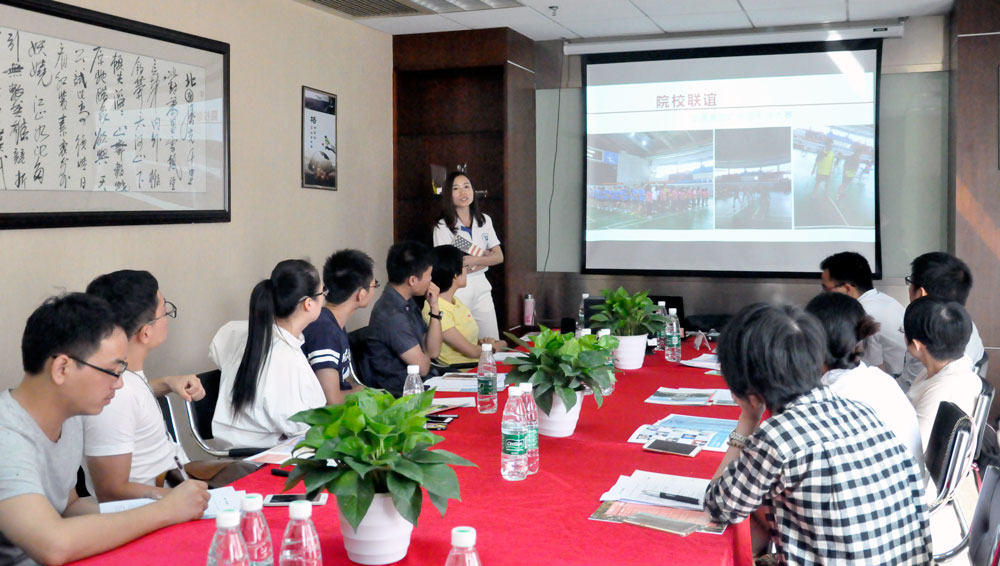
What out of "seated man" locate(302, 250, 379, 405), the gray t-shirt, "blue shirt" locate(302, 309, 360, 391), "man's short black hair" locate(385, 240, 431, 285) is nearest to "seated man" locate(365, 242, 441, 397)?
"man's short black hair" locate(385, 240, 431, 285)

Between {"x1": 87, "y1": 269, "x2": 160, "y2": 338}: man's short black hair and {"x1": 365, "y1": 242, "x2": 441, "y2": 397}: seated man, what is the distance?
1.42 m

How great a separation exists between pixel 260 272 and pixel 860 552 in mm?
3727

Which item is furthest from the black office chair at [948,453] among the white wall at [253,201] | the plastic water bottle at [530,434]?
the white wall at [253,201]

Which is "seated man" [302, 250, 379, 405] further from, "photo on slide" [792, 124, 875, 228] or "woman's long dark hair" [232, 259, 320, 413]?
"photo on slide" [792, 124, 875, 228]

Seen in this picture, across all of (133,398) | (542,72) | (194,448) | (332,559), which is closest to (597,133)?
(542,72)

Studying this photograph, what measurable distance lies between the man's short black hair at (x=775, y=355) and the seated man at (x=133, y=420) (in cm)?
146

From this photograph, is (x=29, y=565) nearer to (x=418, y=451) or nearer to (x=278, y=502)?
(x=278, y=502)

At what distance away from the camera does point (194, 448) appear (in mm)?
4426

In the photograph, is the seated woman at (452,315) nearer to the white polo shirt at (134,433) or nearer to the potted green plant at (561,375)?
the potted green plant at (561,375)

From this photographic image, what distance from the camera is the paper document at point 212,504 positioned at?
189 cm

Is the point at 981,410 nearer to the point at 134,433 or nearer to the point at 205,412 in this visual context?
the point at 134,433

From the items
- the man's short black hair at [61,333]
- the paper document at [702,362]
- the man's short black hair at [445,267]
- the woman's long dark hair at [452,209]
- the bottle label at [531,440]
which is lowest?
the paper document at [702,362]

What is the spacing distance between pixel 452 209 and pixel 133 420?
367cm

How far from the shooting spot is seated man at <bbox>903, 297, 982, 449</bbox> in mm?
2812
